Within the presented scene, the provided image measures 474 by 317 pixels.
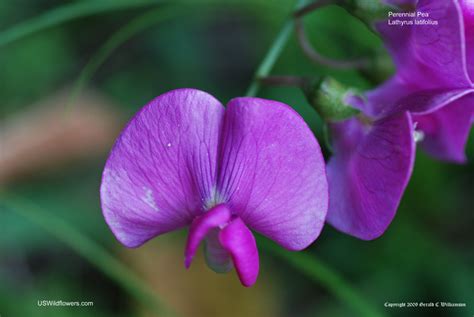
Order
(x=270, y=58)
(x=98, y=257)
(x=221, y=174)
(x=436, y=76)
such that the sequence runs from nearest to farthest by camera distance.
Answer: (x=221, y=174) < (x=436, y=76) < (x=270, y=58) < (x=98, y=257)

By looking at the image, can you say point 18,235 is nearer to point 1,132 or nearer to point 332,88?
point 1,132

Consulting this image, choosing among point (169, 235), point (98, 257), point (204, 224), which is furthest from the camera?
point (169, 235)

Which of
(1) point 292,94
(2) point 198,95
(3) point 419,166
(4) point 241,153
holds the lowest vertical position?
(3) point 419,166

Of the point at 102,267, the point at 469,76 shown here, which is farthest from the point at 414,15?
the point at 102,267

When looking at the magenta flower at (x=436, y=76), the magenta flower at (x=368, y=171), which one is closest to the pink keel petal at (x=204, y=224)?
the magenta flower at (x=368, y=171)

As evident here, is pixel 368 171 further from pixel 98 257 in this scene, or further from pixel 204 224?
pixel 98 257

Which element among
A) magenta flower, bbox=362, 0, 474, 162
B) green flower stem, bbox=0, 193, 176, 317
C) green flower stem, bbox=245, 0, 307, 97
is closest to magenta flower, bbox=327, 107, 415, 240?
magenta flower, bbox=362, 0, 474, 162

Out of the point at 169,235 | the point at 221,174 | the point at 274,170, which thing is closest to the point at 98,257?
the point at 169,235
